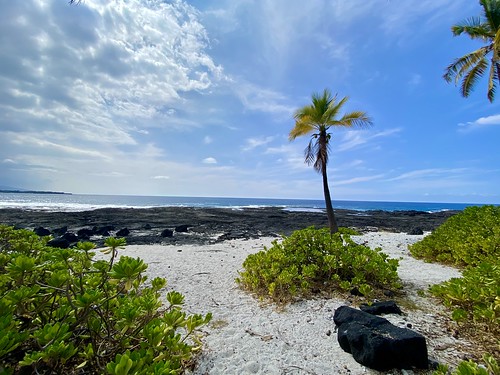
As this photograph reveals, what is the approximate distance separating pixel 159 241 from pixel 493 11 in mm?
19388

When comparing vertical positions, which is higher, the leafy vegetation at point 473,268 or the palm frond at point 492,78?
the palm frond at point 492,78

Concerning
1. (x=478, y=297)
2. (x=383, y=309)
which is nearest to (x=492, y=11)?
(x=478, y=297)

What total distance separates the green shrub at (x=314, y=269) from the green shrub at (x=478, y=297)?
3.68 ft

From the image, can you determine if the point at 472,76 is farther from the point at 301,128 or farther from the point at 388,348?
the point at 388,348

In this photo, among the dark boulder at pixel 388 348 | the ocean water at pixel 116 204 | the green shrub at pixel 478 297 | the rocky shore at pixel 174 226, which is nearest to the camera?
the dark boulder at pixel 388 348

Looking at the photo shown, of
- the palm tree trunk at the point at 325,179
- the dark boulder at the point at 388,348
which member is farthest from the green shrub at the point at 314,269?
the palm tree trunk at the point at 325,179

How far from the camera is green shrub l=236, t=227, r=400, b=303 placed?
4.64 metres

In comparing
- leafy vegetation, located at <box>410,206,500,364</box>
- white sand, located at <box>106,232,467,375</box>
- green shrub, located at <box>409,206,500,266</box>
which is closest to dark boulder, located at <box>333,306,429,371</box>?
white sand, located at <box>106,232,467,375</box>

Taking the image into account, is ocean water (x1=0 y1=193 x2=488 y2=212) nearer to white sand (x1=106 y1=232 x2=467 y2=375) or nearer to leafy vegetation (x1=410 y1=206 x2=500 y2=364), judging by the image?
white sand (x1=106 y1=232 x2=467 y2=375)

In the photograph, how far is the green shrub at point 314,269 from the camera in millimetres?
4642

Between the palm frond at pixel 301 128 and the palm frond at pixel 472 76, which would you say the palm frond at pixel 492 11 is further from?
the palm frond at pixel 301 128

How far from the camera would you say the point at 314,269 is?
4.95m

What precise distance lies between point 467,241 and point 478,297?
458cm

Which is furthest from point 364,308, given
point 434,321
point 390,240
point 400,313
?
point 390,240
